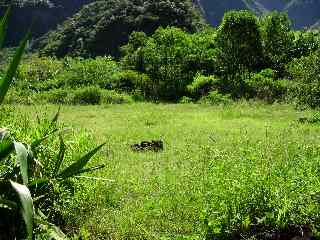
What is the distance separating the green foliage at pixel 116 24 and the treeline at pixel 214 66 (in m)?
17.6

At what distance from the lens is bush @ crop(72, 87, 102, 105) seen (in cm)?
3831

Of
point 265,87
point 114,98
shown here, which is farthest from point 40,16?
point 265,87

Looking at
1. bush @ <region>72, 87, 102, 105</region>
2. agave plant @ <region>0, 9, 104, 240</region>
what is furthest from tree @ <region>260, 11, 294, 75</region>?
agave plant @ <region>0, 9, 104, 240</region>

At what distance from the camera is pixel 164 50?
1746 inches

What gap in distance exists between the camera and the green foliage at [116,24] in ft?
228

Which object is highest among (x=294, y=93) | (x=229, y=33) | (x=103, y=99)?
(x=229, y=33)

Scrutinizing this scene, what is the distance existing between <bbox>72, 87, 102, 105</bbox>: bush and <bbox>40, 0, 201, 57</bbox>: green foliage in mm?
A: 29974

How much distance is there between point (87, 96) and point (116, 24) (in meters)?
39.8

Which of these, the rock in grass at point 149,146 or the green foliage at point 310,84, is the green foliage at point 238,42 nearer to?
the green foliage at point 310,84

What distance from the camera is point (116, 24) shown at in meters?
76.7

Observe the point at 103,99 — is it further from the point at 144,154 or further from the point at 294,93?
the point at 144,154

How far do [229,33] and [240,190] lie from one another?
3409 centimetres

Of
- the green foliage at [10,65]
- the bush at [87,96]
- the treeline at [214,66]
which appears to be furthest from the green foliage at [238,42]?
the green foliage at [10,65]

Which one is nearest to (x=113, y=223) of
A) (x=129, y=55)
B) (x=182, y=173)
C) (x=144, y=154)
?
(x=182, y=173)
